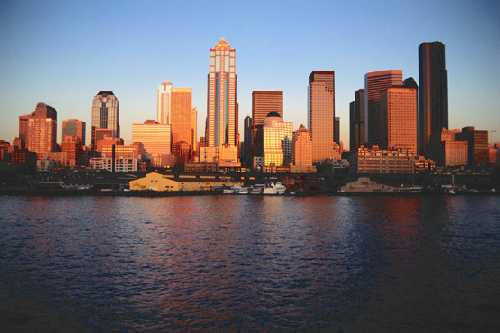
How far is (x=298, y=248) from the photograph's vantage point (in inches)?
1925

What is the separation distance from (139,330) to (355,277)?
18.8m

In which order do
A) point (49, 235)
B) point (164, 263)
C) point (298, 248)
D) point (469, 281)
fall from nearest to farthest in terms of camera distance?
1. point (469, 281)
2. point (164, 263)
3. point (298, 248)
4. point (49, 235)

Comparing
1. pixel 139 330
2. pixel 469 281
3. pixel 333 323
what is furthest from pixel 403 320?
pixel 139 330

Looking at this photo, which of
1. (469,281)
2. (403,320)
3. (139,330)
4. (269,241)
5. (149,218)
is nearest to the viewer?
(139,330)

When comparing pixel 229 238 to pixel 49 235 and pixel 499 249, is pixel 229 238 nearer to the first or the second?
pixel 49 235

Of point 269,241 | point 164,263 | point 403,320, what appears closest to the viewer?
point 403,320

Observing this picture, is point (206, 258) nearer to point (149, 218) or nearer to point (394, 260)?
point (394, 260)

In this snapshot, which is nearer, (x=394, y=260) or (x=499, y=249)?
(x=394, y=260)

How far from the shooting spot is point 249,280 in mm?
34531

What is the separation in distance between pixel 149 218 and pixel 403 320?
63.9m

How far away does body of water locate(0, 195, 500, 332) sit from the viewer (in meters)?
25.5

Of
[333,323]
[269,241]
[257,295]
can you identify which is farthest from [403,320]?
[269,241]

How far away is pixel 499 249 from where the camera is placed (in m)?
49.4

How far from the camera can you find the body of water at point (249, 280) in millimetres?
25516
